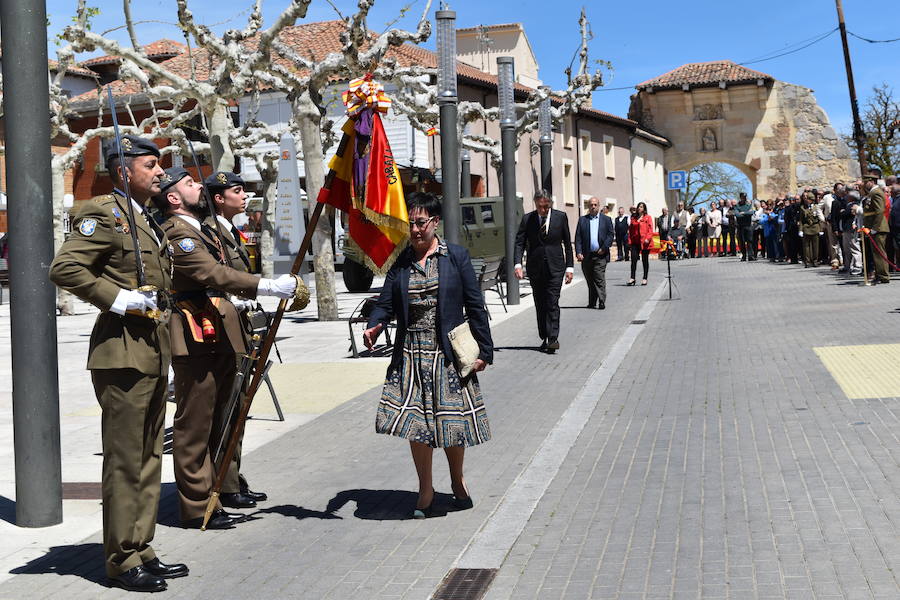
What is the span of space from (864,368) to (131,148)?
7.82 metres

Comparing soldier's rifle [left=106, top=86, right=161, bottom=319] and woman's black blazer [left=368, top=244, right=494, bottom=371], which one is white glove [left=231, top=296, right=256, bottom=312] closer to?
woman's black blazer [left=368, top=244, right=494, bottom=371]

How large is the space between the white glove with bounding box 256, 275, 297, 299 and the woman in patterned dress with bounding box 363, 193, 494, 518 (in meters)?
0.59

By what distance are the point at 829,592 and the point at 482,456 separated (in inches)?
134

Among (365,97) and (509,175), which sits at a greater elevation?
(509,175)

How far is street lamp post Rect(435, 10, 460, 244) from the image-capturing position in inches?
638

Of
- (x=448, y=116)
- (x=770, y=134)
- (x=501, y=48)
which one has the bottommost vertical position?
(x=448, y=116)

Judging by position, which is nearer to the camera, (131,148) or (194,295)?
(131,148)

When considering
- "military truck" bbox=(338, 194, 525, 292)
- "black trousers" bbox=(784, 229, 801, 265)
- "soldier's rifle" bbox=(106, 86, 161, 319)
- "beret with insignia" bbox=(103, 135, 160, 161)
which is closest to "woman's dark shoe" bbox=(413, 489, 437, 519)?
"soldier's rifle" bbox=(106, 86, 161, 319)

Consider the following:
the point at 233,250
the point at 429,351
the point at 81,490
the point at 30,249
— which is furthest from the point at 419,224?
the point at 81,490

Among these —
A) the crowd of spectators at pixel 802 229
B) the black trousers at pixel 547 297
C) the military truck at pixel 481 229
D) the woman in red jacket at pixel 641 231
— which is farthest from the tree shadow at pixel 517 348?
the military truck at pixel 481 229

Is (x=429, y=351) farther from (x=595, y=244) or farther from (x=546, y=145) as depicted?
(x=546, y=145)

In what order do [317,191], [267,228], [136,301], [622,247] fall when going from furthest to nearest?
[622,247] < [267,228] < [317,191] < [136,301]

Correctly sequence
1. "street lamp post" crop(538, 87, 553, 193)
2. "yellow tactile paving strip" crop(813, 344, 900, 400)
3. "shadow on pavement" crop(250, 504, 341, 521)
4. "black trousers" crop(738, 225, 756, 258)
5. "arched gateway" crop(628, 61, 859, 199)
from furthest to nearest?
"arched gateway" crop(628, 61, 859, 199)
"black trousers" crop(738, 225, 756, 258)
"street lamp post" crop(538, 87, 553, 193)
"yellow tactile paving strip" crop(813, 344, 900, 400)
"shadow on pavement" crop(250, 504, 341, 521)

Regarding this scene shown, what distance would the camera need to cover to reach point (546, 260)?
13.4 metres
